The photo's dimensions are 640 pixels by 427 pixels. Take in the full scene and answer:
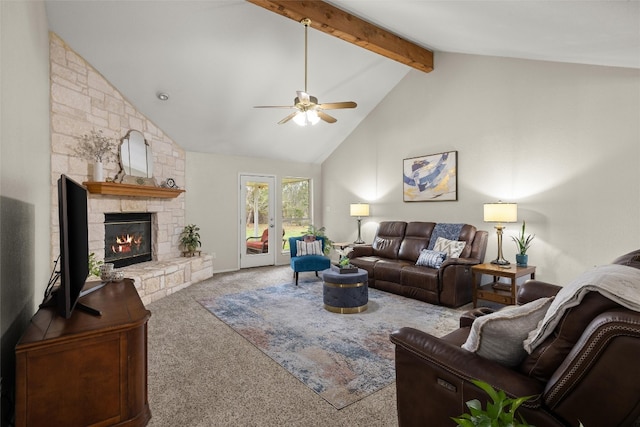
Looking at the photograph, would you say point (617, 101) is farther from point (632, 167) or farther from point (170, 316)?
point (170, 316)

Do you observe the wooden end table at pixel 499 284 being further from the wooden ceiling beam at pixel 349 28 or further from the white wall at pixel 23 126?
the white wall at pixel 23 126

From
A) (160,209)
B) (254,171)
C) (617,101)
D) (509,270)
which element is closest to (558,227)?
(509,270)

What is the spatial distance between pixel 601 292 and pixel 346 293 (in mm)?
2786

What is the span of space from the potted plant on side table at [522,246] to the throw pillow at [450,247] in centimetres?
65

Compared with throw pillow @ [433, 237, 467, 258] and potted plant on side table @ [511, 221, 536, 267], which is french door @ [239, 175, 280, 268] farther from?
potted plant on side table @ [511, 221, 536, 267]

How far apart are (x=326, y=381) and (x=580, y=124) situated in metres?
4.01

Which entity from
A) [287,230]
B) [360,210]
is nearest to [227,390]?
[360,210]

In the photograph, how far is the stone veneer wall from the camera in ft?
11.7

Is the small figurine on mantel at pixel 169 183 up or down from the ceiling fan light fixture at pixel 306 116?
down

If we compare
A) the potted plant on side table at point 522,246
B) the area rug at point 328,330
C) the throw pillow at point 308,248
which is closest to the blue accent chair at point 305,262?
the throw pillow at point 308,248

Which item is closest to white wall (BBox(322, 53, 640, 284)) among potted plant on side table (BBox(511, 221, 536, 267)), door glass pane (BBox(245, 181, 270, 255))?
potted plant on side table (BBox(511, 221, 536, 267))

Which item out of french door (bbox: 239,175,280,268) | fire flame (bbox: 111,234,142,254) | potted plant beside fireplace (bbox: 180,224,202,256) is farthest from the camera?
french door (bbox: 239,175,280,268)

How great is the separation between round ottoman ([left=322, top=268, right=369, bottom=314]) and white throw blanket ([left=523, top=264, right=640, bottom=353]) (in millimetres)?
2461

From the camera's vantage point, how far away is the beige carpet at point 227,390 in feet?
6.07
